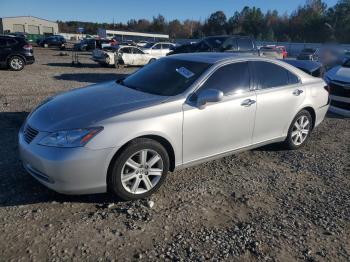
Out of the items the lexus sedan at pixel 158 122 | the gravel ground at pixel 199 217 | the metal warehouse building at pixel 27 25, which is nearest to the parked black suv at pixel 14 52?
the gravel ground at pixel 199 217

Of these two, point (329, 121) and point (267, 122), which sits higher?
point (267, 122)

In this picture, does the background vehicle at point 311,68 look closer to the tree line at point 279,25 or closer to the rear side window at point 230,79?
the rear side window at point 230,79

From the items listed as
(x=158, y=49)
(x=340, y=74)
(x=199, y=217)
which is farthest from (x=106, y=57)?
(x=199, y=217)

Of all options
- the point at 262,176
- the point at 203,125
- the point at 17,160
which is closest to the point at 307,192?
the point at 262,176

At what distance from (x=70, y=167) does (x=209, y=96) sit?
1733 mm

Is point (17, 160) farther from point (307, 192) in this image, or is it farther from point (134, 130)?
point (307, 192)

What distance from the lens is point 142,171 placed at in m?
3.72

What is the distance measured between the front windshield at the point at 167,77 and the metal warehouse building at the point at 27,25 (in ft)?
288

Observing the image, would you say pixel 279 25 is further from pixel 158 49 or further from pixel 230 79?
pixel 230 79

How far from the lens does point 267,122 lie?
488cm

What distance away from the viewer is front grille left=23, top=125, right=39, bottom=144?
11.8 ft

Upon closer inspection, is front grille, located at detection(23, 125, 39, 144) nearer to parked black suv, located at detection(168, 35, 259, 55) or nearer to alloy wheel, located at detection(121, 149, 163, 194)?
alloy wheel, located at detection(121, 149, 163, 194)

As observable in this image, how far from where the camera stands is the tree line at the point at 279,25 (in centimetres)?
7125

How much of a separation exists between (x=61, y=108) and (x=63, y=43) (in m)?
40.9
